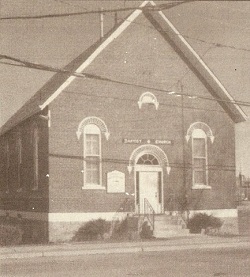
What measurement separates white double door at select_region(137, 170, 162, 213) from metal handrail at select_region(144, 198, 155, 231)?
6.4 inches

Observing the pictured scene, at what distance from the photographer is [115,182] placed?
25344 mm

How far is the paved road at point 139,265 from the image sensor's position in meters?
13.2

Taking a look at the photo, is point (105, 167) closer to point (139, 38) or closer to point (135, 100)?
point (135, 100)

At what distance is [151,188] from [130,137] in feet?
7.97

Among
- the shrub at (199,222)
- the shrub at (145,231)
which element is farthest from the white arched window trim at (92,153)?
the shrub at (199,222)

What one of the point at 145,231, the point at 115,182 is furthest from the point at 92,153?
the point at 145,231

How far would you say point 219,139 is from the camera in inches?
1101

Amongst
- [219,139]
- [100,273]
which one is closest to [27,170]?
[219,139]

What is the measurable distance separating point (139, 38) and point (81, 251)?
10322 mm

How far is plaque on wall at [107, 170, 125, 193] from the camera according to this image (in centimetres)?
2523

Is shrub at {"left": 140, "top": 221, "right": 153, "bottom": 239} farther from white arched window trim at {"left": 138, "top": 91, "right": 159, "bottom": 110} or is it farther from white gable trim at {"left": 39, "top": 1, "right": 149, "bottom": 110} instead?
white gable trim at {"left": 39, "top": 1, "right": 149, "bottom": 110}

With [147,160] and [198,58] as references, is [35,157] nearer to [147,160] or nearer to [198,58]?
[147,160]

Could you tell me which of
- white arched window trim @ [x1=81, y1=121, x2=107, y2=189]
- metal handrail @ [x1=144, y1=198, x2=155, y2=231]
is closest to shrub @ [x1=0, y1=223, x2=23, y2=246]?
white arched window trim @ [x1=81, y1=121, x2=107, y2=189]

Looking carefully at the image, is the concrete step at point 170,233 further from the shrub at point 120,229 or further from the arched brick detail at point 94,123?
the arched brick detail at point 94,123
